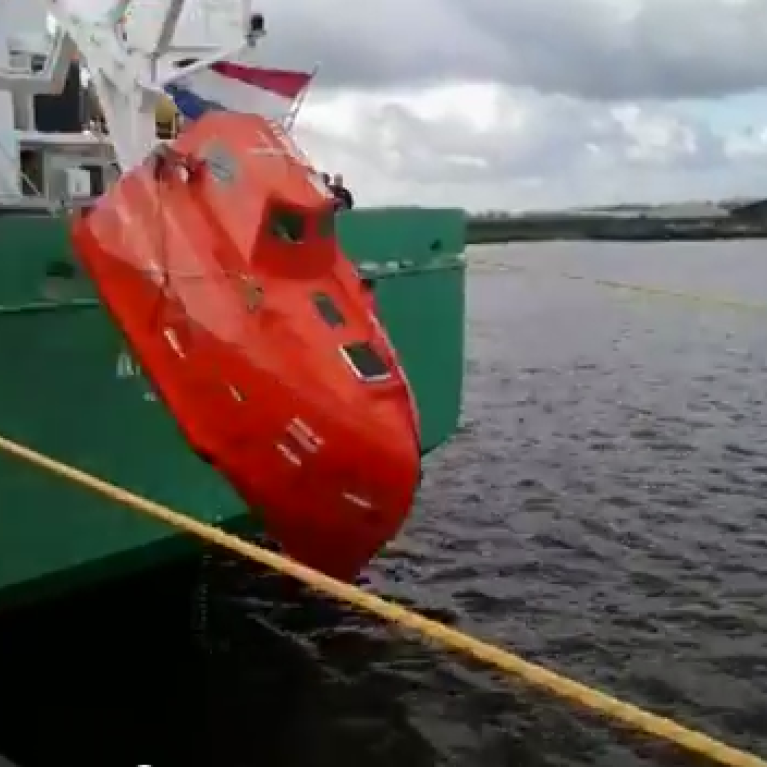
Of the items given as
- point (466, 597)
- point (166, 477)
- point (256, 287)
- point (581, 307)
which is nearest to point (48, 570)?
point (166, 477)

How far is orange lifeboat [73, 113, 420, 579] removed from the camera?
611cm

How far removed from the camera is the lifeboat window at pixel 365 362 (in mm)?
6332

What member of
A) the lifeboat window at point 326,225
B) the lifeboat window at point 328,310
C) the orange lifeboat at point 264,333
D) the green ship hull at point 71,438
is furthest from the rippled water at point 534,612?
the lifeboat window at point 326,225

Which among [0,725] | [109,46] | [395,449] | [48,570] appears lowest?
[0,725]

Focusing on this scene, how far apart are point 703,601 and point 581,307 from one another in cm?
3488

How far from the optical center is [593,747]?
816 cm

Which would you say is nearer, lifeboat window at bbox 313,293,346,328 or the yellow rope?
the yellow rope

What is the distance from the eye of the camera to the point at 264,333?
6.31 meters

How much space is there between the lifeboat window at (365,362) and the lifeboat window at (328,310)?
183 mm

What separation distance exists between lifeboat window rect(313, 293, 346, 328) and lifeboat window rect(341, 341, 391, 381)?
18cm

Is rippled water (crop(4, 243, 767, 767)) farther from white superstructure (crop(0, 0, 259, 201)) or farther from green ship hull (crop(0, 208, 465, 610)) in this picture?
white superstructure (crop(0, 0, 259, 201))

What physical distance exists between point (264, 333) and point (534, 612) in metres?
5.31

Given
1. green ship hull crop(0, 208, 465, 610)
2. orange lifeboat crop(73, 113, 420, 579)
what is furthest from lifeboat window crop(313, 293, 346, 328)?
green ship hull crop(0, 208, 465, 610)

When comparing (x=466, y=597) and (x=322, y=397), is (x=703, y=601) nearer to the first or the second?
(x=466, y=597)
